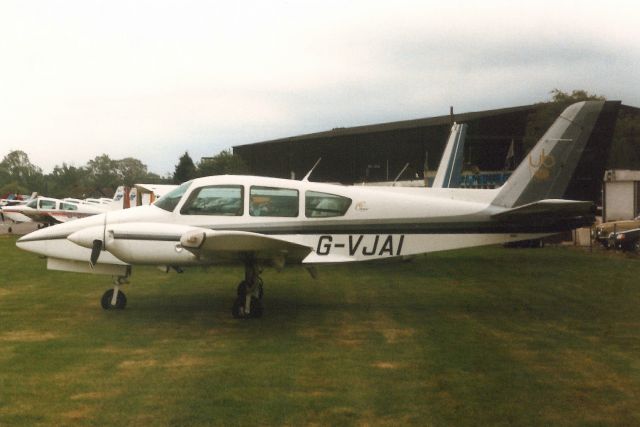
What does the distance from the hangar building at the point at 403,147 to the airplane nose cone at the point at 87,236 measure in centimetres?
3220

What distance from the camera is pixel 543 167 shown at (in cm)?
1141

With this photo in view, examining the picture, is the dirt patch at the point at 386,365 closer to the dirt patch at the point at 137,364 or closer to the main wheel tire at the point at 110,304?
the dirt patch at the point at 137,364

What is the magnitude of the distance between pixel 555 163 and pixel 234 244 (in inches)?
227

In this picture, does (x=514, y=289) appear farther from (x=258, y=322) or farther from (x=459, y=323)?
(x=258, y=322)

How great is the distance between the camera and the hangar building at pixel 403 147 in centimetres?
5072

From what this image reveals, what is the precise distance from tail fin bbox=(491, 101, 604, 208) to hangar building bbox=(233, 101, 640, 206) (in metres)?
30.1

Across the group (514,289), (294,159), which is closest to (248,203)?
(514,289)

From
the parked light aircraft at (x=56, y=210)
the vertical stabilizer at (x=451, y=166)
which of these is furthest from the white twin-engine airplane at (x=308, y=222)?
the parked light aircraft at (x=56, y=210)

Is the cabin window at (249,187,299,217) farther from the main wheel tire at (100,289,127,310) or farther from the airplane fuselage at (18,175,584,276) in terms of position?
the main wheel tire at (100,289,127,310)

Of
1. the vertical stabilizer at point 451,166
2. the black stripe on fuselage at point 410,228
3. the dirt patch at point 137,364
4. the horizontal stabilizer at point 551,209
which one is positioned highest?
the vertical stabilizer at point 451,166

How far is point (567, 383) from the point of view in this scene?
6590 mm

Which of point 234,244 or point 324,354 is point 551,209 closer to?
point 324,354

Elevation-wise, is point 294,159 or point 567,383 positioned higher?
point 294,159

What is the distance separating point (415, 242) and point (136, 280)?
683cm
